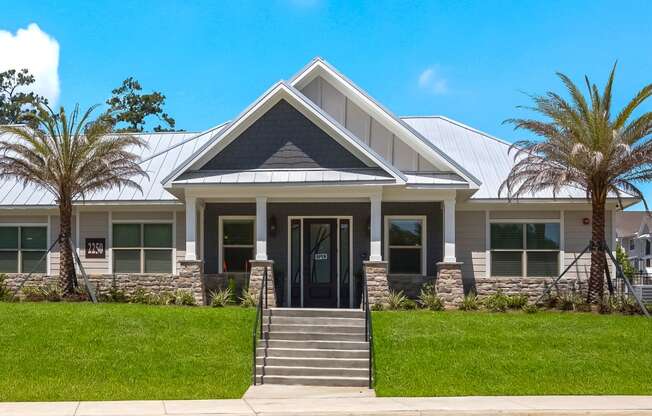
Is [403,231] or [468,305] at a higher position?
[403,231]

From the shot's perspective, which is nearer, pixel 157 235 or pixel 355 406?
pixel 355 406

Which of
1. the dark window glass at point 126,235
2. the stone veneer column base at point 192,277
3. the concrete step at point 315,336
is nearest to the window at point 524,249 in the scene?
the concrete step at point 315,336

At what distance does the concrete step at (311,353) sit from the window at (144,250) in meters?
8.68

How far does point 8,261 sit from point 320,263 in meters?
9.40

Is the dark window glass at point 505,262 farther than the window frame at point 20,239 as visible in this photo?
No

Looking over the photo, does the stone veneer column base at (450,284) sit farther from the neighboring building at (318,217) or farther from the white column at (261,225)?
the white column at (261,225)

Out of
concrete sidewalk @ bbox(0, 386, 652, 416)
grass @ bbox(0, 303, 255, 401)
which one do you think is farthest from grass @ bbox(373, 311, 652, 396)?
grass @ bbox(0, 303, 255, 401)

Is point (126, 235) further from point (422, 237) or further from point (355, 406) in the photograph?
point (355, 406)

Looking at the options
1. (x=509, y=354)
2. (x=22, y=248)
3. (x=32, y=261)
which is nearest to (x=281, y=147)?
(x=509, y=354)

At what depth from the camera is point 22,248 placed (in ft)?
77.6

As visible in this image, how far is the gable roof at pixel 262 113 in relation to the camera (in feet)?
64.4

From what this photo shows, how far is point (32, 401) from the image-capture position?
12102mm

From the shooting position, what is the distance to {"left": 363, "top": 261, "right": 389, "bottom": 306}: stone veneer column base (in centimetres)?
1945

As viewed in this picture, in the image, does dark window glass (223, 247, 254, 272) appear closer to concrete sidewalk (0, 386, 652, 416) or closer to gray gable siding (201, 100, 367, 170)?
gray gable siding (201, 100, 367, 170)
